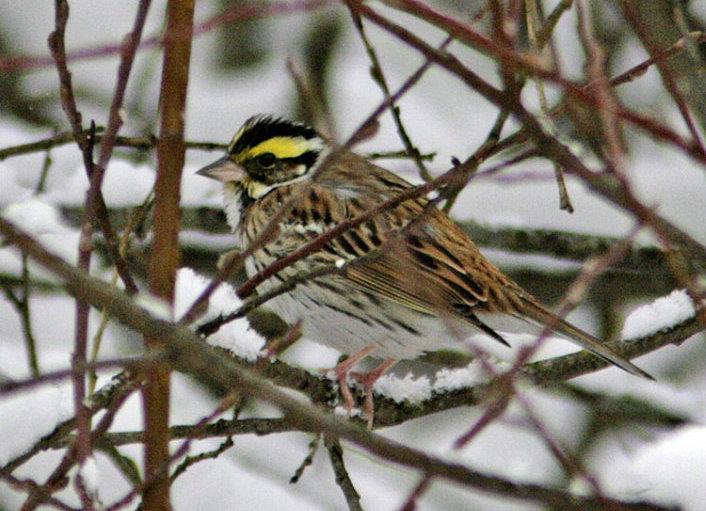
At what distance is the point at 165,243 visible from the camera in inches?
100

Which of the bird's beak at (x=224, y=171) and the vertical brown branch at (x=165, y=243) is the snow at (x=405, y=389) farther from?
the vertical brown branch at (x=165, y=243)

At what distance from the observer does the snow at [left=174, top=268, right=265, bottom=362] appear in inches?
130

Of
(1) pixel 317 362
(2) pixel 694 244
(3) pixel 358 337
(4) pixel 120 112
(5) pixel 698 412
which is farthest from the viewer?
(1) pixel 317 362

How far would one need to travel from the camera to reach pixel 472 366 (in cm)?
462

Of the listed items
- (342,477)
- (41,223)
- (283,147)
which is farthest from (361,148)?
(342,477)

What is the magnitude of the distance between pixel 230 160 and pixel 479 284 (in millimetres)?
1278

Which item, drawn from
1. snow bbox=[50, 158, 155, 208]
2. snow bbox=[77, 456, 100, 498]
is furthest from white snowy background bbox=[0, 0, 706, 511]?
snow bbox=[77, 456, 100, 498]

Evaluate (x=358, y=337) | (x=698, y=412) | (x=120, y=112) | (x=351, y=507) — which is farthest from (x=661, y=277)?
(x=120, y=112)

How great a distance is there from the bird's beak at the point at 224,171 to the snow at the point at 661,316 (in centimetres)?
201

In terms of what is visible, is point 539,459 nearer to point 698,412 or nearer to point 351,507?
point 698,412

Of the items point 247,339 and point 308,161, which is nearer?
point 247,339

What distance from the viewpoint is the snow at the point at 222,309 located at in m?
3.30

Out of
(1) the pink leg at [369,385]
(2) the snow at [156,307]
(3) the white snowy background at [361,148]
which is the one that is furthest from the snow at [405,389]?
(2) the snow at [156,307]

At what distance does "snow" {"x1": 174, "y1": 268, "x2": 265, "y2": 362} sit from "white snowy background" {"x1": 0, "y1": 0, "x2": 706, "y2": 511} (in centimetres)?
159
